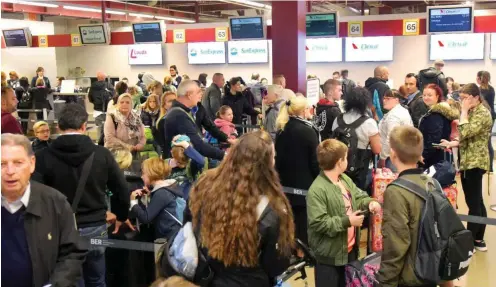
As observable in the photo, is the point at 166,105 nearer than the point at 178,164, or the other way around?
the point at 178,164

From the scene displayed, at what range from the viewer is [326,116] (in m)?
5.75

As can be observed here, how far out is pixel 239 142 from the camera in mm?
2369

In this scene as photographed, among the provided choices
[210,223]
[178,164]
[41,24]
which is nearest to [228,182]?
[210,223]

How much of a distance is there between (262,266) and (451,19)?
10527 millimetres

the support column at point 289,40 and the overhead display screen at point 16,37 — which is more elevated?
the overhead display screen at point 16,37

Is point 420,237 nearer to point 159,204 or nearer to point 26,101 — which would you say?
point 159,204

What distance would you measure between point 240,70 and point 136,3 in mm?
4184

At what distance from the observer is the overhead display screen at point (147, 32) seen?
14.2 m

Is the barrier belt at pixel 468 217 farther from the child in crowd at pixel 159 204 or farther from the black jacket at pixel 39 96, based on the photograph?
the black jacket at pixel 39 96

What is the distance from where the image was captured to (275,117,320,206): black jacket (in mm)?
4395

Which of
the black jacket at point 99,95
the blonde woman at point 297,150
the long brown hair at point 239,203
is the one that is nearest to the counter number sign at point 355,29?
the black jacket at point 99,95

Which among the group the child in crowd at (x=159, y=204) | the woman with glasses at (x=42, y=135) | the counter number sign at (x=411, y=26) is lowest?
the child in crowd at (x=159, y=204)

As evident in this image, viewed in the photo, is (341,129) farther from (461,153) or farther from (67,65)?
(67,65)

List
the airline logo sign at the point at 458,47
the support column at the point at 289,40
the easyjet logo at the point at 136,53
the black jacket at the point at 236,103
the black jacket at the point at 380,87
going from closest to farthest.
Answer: the black jacket at the point at 380,87
the support column at the point at 289,40
the black jacket at the point at 236,103
the airline logo sign at the point at 458,47
the easyjet logo at the point at 136,53
